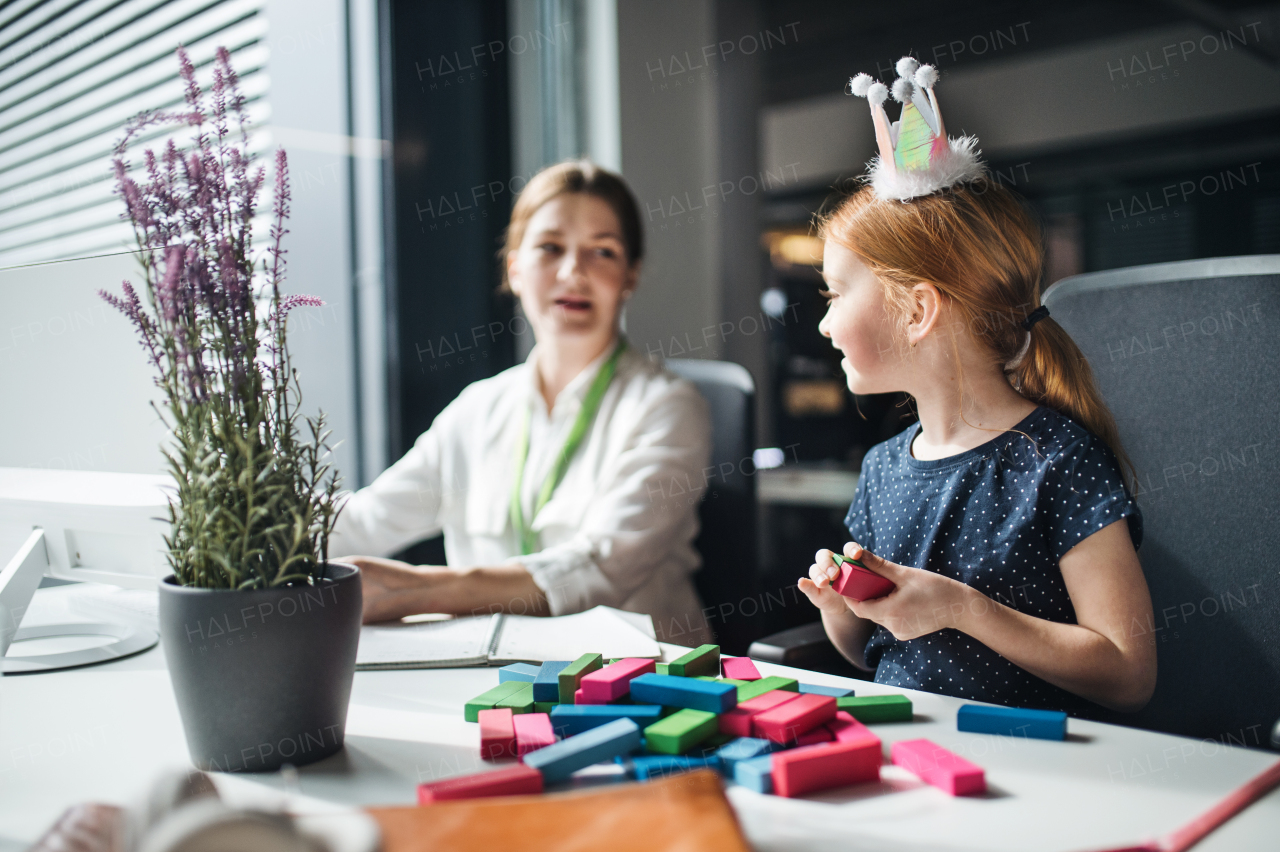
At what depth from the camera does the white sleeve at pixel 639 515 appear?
1.37 metres

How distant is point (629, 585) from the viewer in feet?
4.83

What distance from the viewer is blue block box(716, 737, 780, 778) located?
0.64m

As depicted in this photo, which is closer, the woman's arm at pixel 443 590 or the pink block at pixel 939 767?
the pink block at pixel 939 767

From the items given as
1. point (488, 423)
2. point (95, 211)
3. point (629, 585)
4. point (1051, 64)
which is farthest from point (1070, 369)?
point (1051, 64)

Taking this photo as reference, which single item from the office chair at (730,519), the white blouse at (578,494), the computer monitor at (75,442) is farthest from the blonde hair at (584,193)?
the computer monitor at (75,442)

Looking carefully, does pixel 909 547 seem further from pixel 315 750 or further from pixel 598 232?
pixel 598 232

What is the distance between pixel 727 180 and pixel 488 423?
1.34 meters

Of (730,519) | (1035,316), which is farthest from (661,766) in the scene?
(730,519)

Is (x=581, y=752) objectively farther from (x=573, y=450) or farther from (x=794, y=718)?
(x=573, y=450)

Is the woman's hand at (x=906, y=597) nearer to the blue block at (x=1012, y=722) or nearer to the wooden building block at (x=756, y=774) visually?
the blue block at (x=1012, y=722)

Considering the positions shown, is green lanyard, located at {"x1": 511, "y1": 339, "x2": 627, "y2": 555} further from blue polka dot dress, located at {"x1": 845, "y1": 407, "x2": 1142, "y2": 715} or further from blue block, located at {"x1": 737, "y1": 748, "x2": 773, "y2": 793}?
blue block, located at {"x1": 737, "y1": 748, "x2": 773, "y2": 793}

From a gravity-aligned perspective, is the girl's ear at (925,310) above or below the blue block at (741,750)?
above

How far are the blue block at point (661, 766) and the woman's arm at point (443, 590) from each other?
0.62m

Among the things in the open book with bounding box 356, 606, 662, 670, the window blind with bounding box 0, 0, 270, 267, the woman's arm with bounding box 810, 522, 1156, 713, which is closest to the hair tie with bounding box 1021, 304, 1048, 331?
the woman's arm with bounding box 810, 522, 1156, 713
